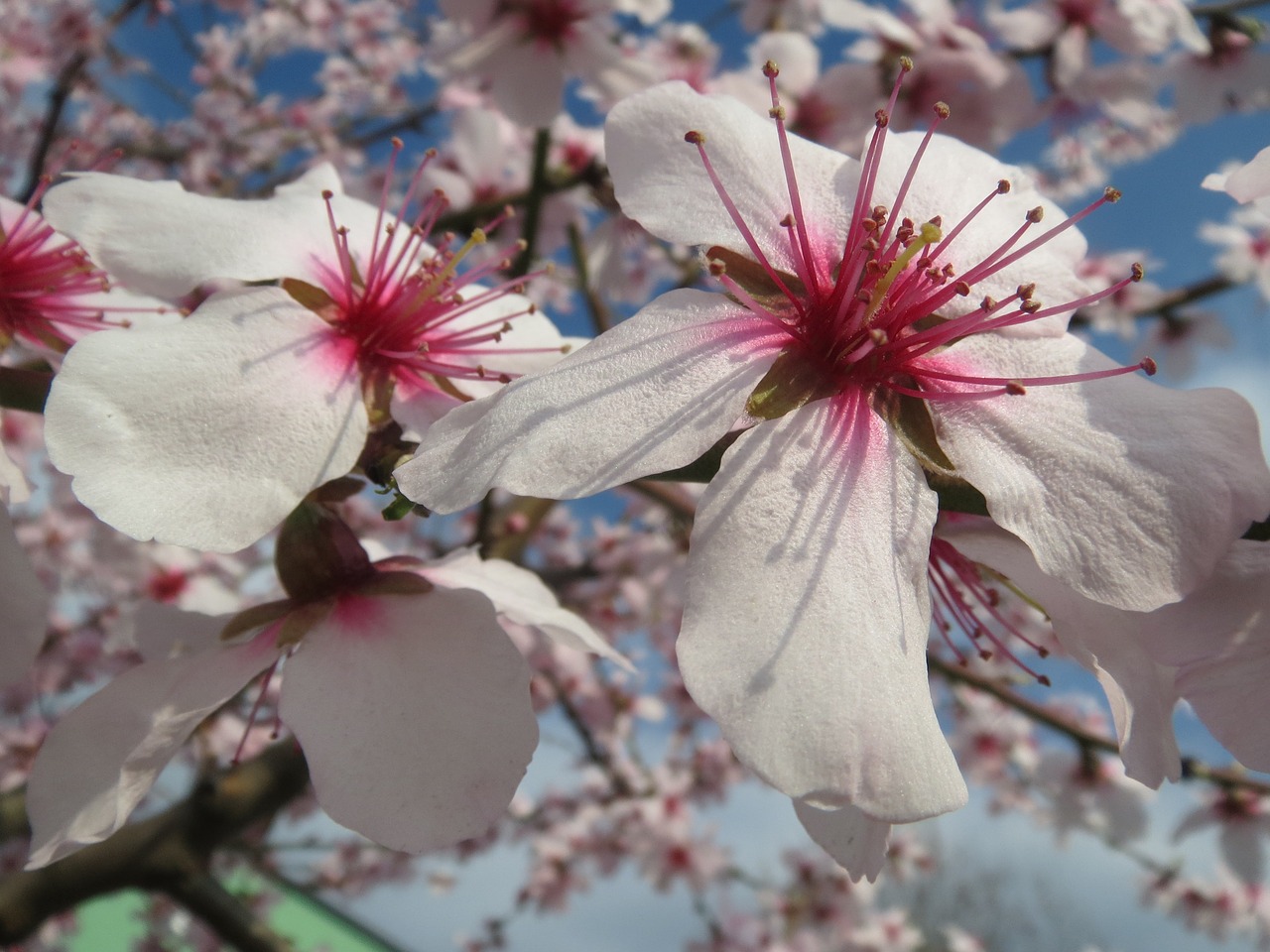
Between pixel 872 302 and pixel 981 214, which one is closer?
pixel 872 302

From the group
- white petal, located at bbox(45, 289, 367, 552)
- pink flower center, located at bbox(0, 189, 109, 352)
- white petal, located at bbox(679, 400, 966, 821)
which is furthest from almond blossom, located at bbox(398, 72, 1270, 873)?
pink flower center, located at bbox(0, 189, 109, 352)

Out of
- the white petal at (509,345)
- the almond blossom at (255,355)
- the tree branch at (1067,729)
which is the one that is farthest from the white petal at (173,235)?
the tree branch at (1067,729)

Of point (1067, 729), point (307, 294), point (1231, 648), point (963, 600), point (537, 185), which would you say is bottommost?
point (1067, 729)

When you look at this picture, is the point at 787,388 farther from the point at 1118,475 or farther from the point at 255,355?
the point at 255,355

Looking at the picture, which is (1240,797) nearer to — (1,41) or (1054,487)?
(1054,487)

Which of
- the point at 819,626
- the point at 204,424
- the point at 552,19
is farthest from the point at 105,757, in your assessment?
the point at 552,19

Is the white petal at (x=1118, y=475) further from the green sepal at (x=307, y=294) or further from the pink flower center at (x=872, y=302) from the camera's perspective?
the green sepal at (x=307, y=294)

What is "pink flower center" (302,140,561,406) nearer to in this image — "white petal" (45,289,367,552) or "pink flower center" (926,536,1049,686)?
"white petal" (45,289,367,552)
